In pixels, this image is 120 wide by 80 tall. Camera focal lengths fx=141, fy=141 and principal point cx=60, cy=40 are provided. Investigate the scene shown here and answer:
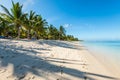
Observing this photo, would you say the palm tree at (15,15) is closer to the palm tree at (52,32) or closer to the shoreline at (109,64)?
the shoreline at (109,64)

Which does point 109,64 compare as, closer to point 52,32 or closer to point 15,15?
point 15,15

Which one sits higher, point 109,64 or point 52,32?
point 52,32

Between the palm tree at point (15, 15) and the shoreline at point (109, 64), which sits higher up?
the palm tree at point (15, 15)

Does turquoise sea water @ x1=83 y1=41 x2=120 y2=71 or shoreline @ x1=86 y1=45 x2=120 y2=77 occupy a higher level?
shoreline @ x1=86 y1=45 x2=120 y2=77

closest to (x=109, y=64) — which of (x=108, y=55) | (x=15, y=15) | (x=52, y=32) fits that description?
(x=108, y=55)

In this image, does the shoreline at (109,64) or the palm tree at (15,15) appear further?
the palm tree at (15,15)

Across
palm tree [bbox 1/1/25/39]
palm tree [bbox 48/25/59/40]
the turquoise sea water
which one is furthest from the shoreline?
palm tree [bbox 48/25/59/40]

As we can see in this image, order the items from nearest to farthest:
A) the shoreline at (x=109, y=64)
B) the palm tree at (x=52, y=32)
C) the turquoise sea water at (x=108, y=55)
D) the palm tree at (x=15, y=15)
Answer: the shoreline at (x=109, y=64), the turquoise sea water at (x=108, y=55), the palm tree at (x=15, y=15), the palm tree at (x=52, y=32)

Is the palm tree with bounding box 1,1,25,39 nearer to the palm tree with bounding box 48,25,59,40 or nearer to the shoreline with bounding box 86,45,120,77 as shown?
the shoreline with bounding box 86,45,120,77

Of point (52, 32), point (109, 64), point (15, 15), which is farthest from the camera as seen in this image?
point (52, 32)

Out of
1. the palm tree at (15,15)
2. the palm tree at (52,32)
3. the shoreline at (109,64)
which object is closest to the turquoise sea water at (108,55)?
the shoreline at (109,64)

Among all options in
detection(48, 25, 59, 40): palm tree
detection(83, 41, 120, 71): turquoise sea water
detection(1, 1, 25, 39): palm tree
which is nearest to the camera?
detection(83, 41, 120, 71): turquoise sea water

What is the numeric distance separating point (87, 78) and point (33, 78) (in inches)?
67.3

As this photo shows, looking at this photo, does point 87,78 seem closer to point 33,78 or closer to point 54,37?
point 33,78
